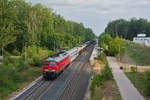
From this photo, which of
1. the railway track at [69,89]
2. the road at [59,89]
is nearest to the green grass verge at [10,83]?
the road at [59,89]

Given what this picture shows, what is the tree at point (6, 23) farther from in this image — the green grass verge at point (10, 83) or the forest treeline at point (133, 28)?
the forest treeline at point (133, 28)

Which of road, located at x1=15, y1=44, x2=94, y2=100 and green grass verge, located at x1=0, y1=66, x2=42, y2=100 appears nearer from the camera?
road, located at x1=15, y1=44, x2=94, y2=100

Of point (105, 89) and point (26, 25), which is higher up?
point (26, 25)

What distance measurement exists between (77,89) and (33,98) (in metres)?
5.60

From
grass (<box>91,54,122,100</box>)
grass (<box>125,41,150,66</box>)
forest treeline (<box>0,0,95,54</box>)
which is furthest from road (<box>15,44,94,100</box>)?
forest treeline (<box>0,0,95,54</box>)

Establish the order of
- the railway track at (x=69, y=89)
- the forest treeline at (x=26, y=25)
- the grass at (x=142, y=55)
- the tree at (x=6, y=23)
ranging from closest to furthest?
the railway track at (x=69, y=89) < the tree at (x=6, y=23) < the grass at (x=142, y=55) < the forest treeline at (x=26, y=25)

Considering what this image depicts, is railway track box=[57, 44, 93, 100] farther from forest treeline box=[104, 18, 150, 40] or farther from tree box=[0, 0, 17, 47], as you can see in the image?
forest treeline box=[104, 18, 150, 40]

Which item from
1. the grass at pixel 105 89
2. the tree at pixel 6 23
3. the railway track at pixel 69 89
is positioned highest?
the tree at pixel 6 23

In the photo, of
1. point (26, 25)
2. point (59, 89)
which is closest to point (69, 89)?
point (59, 89)

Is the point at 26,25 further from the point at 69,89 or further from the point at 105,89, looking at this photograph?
the point at 105,89

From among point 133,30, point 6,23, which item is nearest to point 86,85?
point 6,23

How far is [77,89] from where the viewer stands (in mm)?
22266

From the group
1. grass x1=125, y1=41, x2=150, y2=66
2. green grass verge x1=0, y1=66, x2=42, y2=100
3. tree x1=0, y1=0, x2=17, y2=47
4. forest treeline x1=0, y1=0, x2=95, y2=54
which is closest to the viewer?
green grass verge x1=0, y1=66, x2=42, y2=100

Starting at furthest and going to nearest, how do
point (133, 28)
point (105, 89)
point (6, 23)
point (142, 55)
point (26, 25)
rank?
point (133, 28)
point (26, 25)
point (142, 55)
point (6, 23)
point (105, 89)
